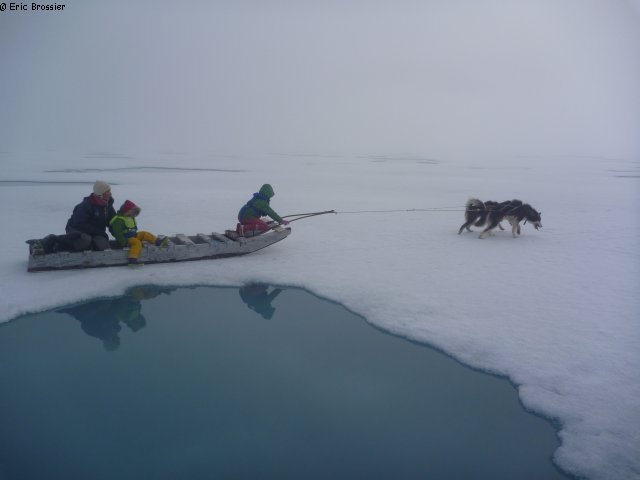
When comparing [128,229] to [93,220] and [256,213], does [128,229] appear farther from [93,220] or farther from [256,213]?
[256,213]

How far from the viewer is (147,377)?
409 cm

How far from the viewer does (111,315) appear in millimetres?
5512

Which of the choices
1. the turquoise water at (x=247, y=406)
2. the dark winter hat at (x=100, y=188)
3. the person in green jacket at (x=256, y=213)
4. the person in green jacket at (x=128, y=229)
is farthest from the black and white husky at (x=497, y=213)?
the dark winter hat at (x=100, y=188)

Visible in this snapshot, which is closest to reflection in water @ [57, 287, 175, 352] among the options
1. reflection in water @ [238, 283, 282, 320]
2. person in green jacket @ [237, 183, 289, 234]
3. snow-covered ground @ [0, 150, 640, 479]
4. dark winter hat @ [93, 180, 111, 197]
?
snow-covered ground @ [0, 150, 640, 479]

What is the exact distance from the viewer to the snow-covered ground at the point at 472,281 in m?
3.79

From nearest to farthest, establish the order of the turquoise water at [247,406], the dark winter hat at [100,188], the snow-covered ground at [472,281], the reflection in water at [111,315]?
the turquoise water at [247,406] → the snow-covered ground at [472,281] → the reflection in water at [111,315] → the dark winter hat at [100,188]

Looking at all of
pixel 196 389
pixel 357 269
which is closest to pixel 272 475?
pixel 196 389

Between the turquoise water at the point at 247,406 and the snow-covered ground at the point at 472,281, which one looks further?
the snow-covered ground at the point at 472,281

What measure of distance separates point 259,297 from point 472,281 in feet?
9.43

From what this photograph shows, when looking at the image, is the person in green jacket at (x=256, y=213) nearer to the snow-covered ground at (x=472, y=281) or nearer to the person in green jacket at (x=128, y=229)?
the snow-covered ground at (x=472, y=281)

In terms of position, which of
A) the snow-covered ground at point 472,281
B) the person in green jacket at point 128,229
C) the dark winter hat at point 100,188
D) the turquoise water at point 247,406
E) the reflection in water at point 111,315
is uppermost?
the dark winter hat at point 100,188

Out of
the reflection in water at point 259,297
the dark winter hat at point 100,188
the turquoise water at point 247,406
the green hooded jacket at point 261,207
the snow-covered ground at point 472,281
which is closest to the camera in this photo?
the turquoise water at point 247,406

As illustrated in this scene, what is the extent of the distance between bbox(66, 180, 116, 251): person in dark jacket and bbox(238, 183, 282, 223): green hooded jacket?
1.99 metres

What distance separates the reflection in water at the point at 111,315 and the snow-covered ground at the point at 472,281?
0.19 m
